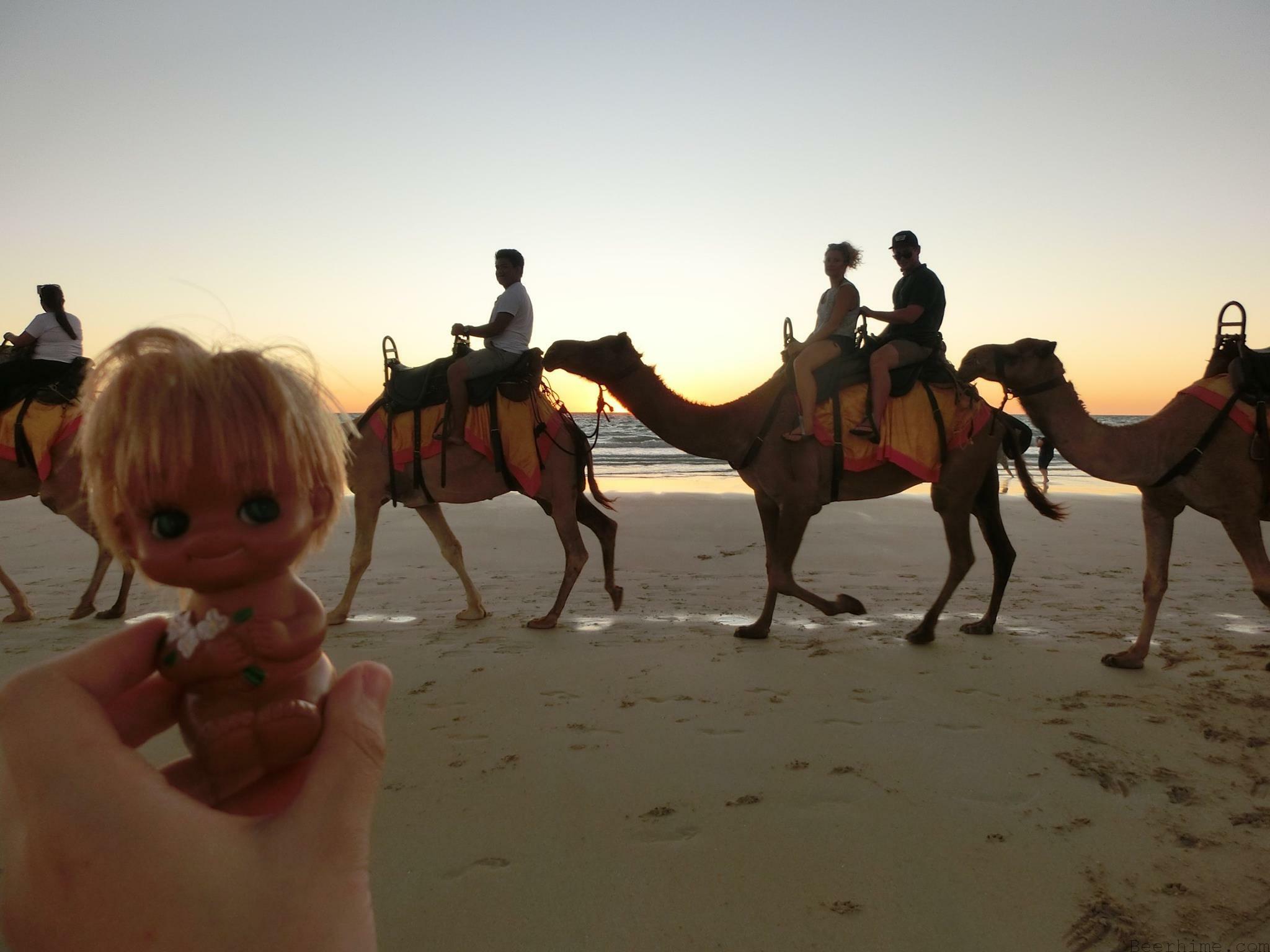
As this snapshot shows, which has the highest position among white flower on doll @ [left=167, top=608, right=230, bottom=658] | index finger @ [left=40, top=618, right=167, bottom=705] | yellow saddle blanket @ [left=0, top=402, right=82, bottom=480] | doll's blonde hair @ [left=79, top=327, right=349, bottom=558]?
doll's blonde hair @ [left=79, top=327, right=349, bottom=558]

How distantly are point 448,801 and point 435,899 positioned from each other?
26.4 inches

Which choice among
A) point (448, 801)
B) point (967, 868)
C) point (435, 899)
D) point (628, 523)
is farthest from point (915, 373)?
point (628, 523)

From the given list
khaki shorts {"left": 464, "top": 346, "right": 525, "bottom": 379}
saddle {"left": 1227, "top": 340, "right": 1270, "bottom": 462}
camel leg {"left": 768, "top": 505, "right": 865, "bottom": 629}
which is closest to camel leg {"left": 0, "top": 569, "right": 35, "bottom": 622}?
khaki shorts {"left": 464, "top": 346, "right": 525, "bottom": 379}

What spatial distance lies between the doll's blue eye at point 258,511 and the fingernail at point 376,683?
0.98 ft

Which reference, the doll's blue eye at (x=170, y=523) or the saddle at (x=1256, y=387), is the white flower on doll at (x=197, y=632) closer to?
the doll's blue eye at (x=170, y=523)

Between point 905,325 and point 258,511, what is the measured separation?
5653 mm

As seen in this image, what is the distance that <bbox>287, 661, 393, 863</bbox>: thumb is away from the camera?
1218mm

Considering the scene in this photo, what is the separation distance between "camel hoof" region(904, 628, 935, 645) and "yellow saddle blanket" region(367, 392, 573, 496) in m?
3.00

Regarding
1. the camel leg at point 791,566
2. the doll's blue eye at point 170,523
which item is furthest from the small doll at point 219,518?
the camel leg at point 791,566

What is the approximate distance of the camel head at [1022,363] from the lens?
5.48 m

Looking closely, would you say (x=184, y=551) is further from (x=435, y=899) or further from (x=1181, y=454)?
(x=1181, y=454)

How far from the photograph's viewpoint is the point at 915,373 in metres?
6.08

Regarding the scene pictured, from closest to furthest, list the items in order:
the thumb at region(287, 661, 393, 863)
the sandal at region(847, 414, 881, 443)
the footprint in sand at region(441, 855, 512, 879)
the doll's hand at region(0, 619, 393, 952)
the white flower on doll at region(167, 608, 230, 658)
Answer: the doll's hand at region(0, 619, 393, 952) < the thumb at region(287, 661, 393, 863) < the white flower on doll at region(167, 608, 230, 658) < the footprint in sand at region(441, 855, 512, 879) < the sandal at region(847, 414, 881, 443)

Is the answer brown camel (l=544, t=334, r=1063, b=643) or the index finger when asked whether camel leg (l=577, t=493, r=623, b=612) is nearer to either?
brown camel (l=544, t=334, r=1063, b=643)
